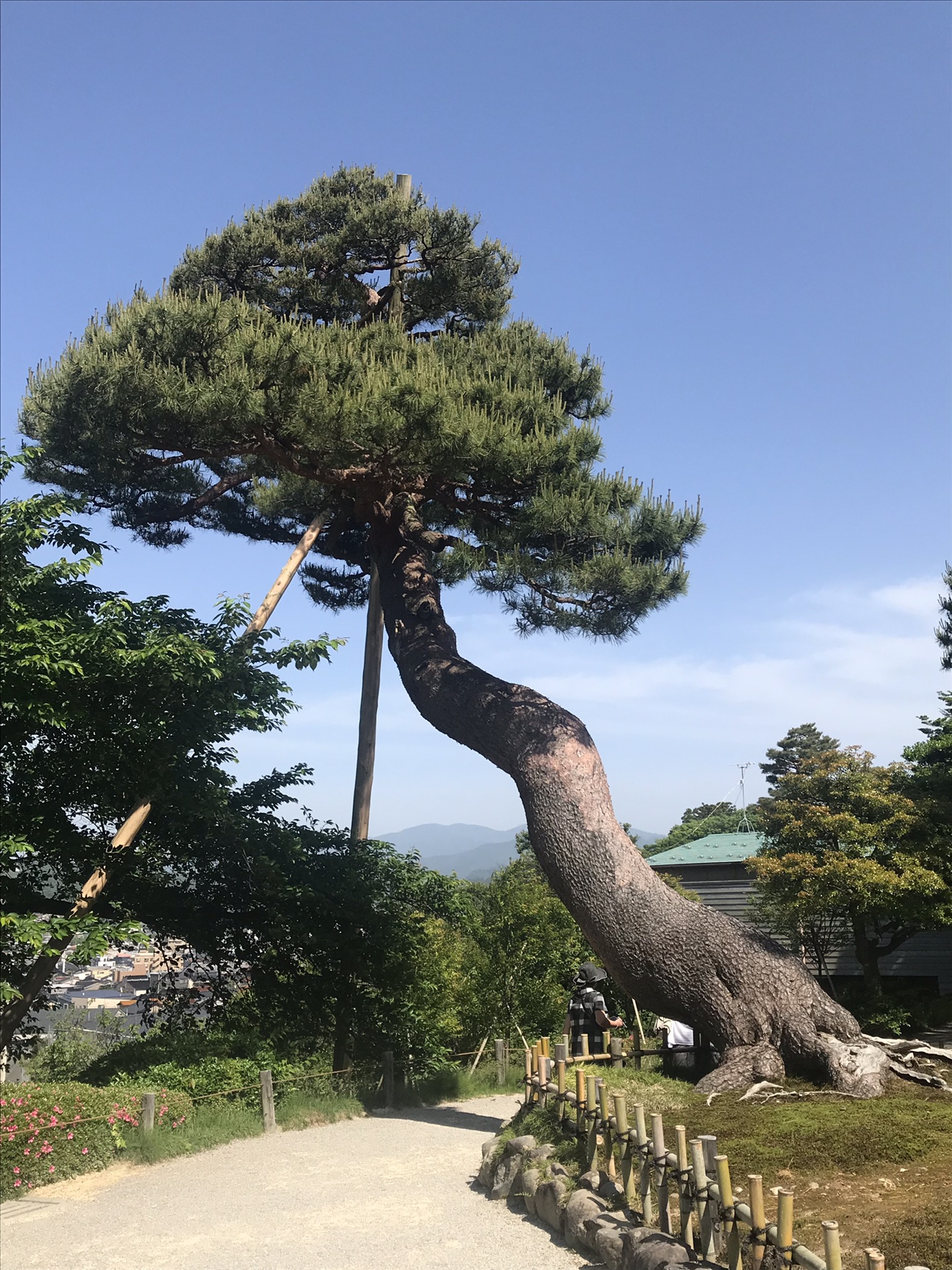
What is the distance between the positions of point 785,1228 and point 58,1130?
6.26 m

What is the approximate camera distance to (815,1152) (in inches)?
243

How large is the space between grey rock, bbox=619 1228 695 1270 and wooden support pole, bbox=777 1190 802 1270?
2.37ft

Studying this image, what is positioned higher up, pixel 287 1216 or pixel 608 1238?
pixel 608 1238

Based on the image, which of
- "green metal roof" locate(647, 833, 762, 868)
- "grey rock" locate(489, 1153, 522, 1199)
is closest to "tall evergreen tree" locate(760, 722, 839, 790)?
"green metal roof" locate(647, 833, 762, 868)

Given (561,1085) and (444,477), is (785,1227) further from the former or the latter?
(444,477)

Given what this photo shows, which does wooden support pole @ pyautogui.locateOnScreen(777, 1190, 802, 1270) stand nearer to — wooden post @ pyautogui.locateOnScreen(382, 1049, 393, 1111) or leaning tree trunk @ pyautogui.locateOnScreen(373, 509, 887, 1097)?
leaning tree trunk @ pyautogui.locateOnScreen(373, 509, 887, 1097)

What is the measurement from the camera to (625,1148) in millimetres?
6117

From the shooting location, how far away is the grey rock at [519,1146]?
24.2ft

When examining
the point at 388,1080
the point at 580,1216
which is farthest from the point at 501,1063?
the point at 580,1216

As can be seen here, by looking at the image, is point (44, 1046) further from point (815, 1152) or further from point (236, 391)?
point (815, 1152)

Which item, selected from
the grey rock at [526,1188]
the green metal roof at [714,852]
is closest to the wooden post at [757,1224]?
the grey rock at [526,1188]

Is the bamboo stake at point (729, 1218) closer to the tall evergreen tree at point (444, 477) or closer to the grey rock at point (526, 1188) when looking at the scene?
the grey rock at point (526, 1188)

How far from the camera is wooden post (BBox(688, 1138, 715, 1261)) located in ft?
16.3

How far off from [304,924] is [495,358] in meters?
7.26
